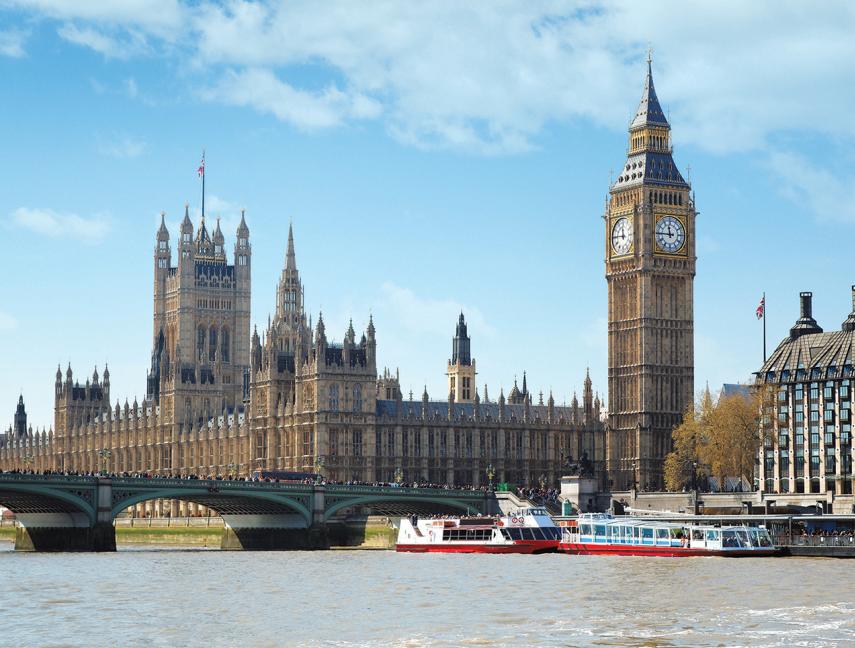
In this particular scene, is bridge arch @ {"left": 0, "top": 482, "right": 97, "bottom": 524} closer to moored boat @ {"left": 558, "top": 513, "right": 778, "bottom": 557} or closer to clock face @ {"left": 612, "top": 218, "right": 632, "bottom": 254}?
moored boat @ {"left": 558, "top": 513, "right": 778, "bottom": 557}

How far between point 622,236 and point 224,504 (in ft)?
166

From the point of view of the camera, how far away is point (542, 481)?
16012cm

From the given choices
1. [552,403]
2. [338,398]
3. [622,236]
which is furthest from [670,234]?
[338,398]

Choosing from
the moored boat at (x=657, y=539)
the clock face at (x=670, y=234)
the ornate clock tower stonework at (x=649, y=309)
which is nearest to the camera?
the moored boat at (x=657, y=539)

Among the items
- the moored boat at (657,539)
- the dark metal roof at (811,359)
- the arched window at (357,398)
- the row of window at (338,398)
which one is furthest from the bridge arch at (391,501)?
the arched window at (357,398)

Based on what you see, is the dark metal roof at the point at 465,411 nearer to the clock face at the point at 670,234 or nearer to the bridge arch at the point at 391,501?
the clock face at the point at 670,234

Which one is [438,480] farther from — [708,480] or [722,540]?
[722,540]

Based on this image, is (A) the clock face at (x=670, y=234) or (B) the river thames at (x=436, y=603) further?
(A) the clock face at (x=670, y=234)

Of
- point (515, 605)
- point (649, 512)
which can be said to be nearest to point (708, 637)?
point (515, 605)

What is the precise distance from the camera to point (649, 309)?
158 metres

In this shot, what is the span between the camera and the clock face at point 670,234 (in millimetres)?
159250

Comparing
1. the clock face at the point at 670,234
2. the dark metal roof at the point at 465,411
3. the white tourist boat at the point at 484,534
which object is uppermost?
the clock face at the point at 670,234

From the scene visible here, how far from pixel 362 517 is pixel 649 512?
70.7 ft

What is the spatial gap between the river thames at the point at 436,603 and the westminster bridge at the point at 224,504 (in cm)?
1522
